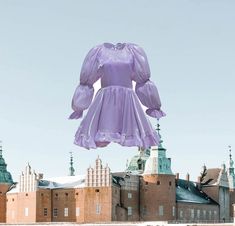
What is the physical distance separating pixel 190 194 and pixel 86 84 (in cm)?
7243

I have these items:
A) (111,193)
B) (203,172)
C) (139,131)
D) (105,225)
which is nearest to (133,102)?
(139,131)

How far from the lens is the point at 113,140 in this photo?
15898 mm

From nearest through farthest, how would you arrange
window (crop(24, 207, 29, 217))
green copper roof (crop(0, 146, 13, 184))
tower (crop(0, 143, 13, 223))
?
window (crop(24, 207, 29, 217)), tower (crop(0, 143, 13, 223)), green copper roof (crop(0, 146, 13, 184))

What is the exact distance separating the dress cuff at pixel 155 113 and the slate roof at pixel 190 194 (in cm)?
6578

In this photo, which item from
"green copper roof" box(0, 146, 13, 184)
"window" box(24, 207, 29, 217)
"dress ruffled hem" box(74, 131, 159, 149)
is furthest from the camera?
"green copper roof" box(0, 146, 13, 184)

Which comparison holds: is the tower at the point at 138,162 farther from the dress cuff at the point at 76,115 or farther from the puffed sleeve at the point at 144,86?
the puffed sleeve at the point at 144,86

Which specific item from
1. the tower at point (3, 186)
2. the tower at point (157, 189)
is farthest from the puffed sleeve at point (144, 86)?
the tower at point (3, 186)

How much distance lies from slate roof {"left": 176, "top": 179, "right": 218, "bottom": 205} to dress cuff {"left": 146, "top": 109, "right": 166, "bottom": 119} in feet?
216

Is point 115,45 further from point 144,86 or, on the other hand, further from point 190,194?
point 190,194

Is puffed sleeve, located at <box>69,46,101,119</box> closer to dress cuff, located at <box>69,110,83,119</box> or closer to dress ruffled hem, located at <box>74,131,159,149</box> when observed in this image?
dress cuff, located at <box>69,110,83,119</box>

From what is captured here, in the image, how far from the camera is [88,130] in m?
16.2

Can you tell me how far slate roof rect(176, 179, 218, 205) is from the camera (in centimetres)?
8450

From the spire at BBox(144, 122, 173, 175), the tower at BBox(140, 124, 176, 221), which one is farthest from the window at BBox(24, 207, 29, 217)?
the spire at BBox(144, 122, 173, 175)

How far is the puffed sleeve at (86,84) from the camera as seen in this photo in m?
16.7
